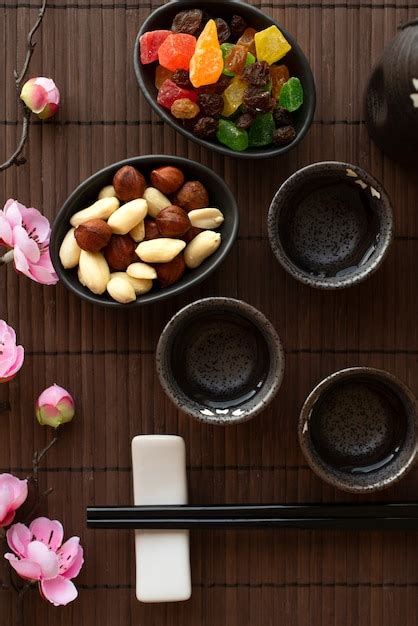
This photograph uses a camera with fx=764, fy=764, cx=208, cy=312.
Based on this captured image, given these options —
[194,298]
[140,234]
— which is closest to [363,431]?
[194,298]

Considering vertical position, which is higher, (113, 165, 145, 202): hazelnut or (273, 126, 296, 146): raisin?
(273, 126, 296, 146): raisin

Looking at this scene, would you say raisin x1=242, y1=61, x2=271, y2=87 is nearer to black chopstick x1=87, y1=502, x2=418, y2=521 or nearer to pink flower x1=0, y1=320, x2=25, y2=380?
pink flower x1=0, y1=320, x2=25, y2=380

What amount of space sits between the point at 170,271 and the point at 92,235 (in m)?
0.11

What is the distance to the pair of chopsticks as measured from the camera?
1.00 m

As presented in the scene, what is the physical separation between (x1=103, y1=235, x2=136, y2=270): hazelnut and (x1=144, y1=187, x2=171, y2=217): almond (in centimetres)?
5

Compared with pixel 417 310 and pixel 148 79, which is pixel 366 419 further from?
pixel 148 79

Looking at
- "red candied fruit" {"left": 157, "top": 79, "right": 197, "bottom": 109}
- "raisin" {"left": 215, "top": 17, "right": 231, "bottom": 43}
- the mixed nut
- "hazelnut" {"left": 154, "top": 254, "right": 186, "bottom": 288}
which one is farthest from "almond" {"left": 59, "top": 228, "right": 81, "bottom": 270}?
"raisin" {"left": 215, "top": 17, "right": 231, "bottom": 43}

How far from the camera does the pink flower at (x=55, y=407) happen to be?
1.00 meters

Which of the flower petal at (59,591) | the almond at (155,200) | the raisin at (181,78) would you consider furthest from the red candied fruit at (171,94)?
the flower petal at (59,591)

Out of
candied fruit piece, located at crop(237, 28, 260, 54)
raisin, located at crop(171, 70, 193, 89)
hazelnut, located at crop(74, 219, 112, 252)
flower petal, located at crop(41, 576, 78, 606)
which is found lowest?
flower petal, located at crop(41, 576, 78, 606)

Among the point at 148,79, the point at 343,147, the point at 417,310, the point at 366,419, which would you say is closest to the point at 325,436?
the point at 366,419

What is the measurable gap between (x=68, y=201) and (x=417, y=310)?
49 centimetres

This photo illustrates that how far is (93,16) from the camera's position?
1022 millimetres

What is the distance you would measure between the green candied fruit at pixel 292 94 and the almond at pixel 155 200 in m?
0.19
